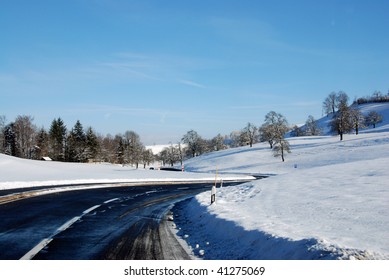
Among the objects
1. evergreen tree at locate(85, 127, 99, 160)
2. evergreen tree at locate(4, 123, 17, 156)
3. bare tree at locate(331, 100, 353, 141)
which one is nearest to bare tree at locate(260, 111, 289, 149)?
bare tree at locate(331, 100, 353, 141)

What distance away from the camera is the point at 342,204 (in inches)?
446

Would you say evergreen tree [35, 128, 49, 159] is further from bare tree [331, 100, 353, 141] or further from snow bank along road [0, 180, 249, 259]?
snow bank along road [0, 180, 249, 259]

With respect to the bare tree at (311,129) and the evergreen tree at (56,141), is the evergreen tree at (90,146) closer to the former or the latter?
the evergreen tree at (56,141)

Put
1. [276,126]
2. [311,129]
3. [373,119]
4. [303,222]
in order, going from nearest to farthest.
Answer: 1. [303,222]
2. [276,126]
3. [373,119]
4. [311,129]

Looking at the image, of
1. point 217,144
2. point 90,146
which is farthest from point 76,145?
point 217,144

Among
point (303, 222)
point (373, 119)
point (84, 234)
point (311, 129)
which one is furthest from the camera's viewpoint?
point (311, 129)

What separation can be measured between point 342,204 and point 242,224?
4027 millimetres

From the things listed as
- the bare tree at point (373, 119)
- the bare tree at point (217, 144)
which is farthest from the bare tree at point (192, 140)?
the bare tree at point (373, 119)

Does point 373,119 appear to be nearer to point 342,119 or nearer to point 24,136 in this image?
point 342,119

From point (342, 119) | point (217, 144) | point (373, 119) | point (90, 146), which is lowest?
point (90, 146)

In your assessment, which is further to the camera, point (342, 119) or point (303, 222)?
point (342, 119)

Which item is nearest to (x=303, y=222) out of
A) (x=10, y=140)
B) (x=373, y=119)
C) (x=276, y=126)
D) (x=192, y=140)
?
(x=276, y=126)

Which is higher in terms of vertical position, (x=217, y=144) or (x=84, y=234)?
(x=217, y=144)

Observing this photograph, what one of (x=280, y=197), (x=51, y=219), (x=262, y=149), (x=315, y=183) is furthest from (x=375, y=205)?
(x=262, y=149)
